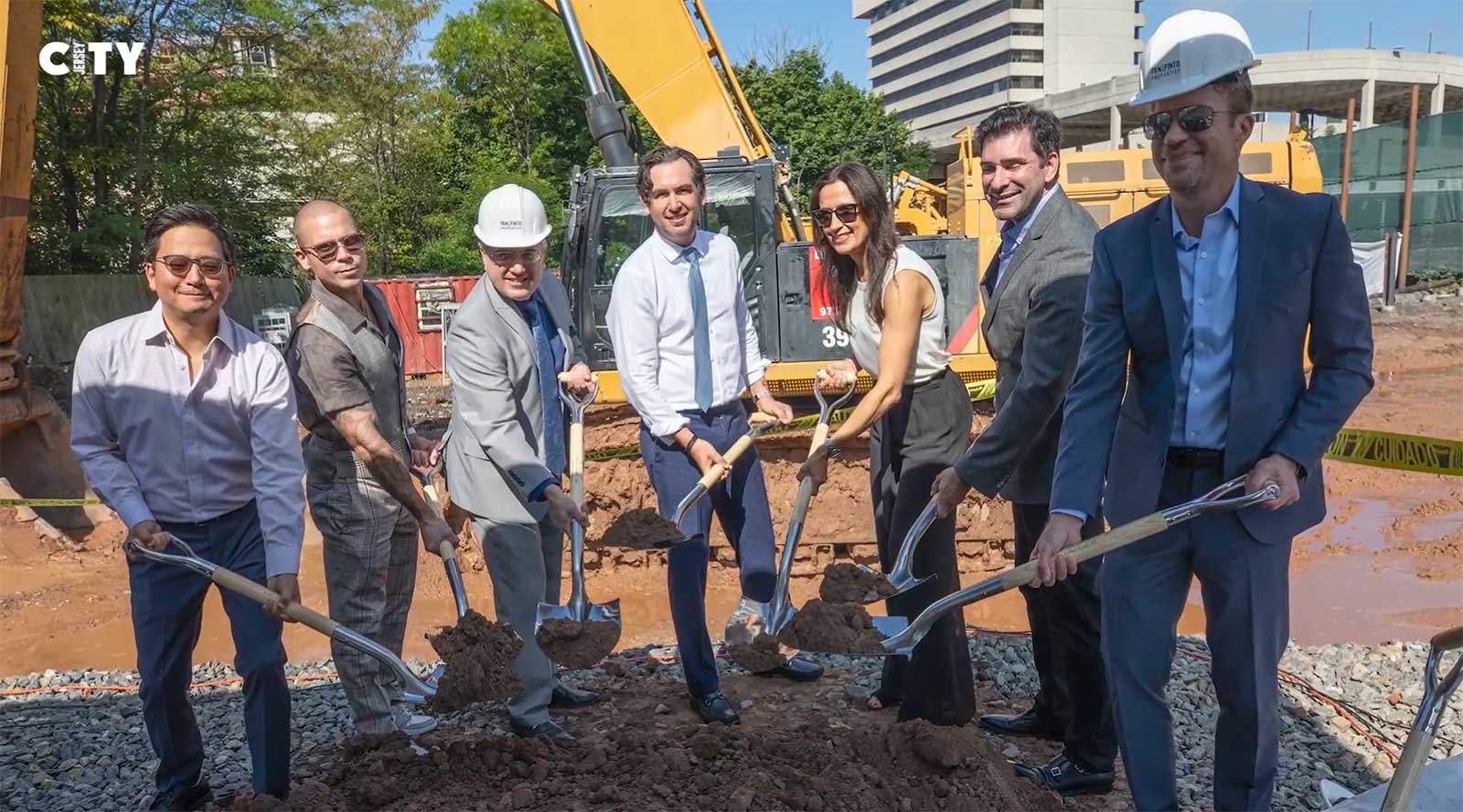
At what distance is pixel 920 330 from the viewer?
12.2 feet

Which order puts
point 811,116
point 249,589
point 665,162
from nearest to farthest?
point 249,589 → point 665,162 → point 811,116

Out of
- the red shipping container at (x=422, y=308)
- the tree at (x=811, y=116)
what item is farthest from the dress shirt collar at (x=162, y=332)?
the tree at (x=811, y=116)

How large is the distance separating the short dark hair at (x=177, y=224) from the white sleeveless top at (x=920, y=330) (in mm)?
2129

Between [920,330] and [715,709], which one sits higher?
[920,330]

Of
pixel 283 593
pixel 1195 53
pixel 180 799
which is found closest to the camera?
pixel 1195 53

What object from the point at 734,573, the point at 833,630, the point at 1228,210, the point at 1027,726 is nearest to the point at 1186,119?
the point at 1228,210

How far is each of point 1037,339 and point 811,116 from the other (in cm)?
3368

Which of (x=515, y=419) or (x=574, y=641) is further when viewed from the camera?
(x=515, y=419)

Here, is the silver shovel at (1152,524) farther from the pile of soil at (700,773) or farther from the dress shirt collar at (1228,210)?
the pile of soil at (700,773)

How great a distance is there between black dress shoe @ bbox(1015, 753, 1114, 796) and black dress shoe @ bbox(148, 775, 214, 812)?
280cm

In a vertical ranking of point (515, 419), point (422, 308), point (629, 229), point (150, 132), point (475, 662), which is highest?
point (150, 132)

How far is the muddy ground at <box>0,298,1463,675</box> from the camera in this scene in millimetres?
6438

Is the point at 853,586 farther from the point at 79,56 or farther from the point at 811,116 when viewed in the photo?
the point at 811,116

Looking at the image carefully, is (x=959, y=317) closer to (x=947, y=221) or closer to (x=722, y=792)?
(x=947, y=221)
